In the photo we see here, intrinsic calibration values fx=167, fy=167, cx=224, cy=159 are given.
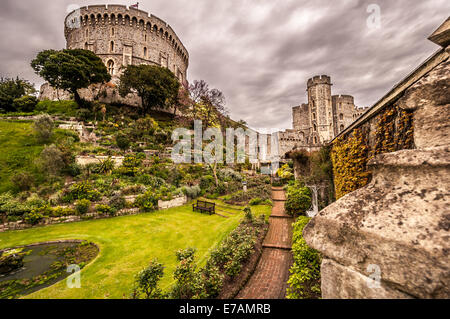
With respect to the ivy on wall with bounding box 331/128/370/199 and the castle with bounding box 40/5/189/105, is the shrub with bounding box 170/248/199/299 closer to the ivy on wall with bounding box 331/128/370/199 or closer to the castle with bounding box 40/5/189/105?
the ivy on wall with bounding box 331/128/370/199

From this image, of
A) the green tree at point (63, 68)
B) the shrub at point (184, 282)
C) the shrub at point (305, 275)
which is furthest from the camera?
the green tree at point (63, 68)

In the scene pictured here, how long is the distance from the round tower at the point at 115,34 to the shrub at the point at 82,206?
3041 cm

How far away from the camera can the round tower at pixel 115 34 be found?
106 feet

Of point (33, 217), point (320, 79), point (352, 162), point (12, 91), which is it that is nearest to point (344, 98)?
point (320, 79)

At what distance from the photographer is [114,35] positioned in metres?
32.8

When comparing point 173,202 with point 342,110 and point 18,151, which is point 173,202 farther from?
point 342,110

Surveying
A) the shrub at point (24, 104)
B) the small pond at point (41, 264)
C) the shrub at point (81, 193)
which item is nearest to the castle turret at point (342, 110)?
the shrub at point (81, 193)

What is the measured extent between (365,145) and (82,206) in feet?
45.0

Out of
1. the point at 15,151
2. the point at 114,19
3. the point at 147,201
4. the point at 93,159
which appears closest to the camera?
the point at 147,201

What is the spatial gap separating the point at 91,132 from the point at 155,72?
566 inches

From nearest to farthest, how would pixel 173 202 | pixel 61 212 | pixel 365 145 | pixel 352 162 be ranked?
1. pixel 365 145
2. pixel 352 162
3. pixel 61 212
4. pixel 173 202

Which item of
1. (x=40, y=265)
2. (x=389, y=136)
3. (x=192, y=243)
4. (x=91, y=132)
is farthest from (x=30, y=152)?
(x=389, y=136)

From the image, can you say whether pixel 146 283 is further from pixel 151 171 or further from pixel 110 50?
pixel 110 50

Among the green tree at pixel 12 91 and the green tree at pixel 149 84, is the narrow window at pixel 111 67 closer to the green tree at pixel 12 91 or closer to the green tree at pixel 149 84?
the green tree at pixel 149 84
